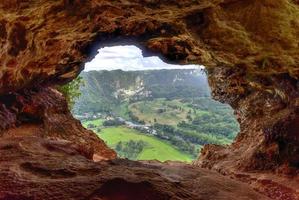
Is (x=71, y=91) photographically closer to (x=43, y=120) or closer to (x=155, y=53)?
(x=43, y=120)

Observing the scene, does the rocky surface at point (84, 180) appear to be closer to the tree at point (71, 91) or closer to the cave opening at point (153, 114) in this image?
the tree at point (71, 91)

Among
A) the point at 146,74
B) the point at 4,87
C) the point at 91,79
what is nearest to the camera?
the point at 4,87

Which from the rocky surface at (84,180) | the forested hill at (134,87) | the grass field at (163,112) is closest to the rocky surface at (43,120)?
the rocky surface at (84,180)

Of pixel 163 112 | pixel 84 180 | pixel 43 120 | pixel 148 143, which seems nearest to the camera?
pixel 84 180

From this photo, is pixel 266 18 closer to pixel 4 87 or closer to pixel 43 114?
pixel 4 87

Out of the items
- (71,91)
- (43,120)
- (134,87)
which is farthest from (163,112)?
(43,120)

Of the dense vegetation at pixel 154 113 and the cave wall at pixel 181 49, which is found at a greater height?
the cave wall at pixel 181 49

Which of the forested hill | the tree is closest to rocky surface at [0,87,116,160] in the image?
the tree

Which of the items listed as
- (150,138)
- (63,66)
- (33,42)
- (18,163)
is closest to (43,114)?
(63,66)
